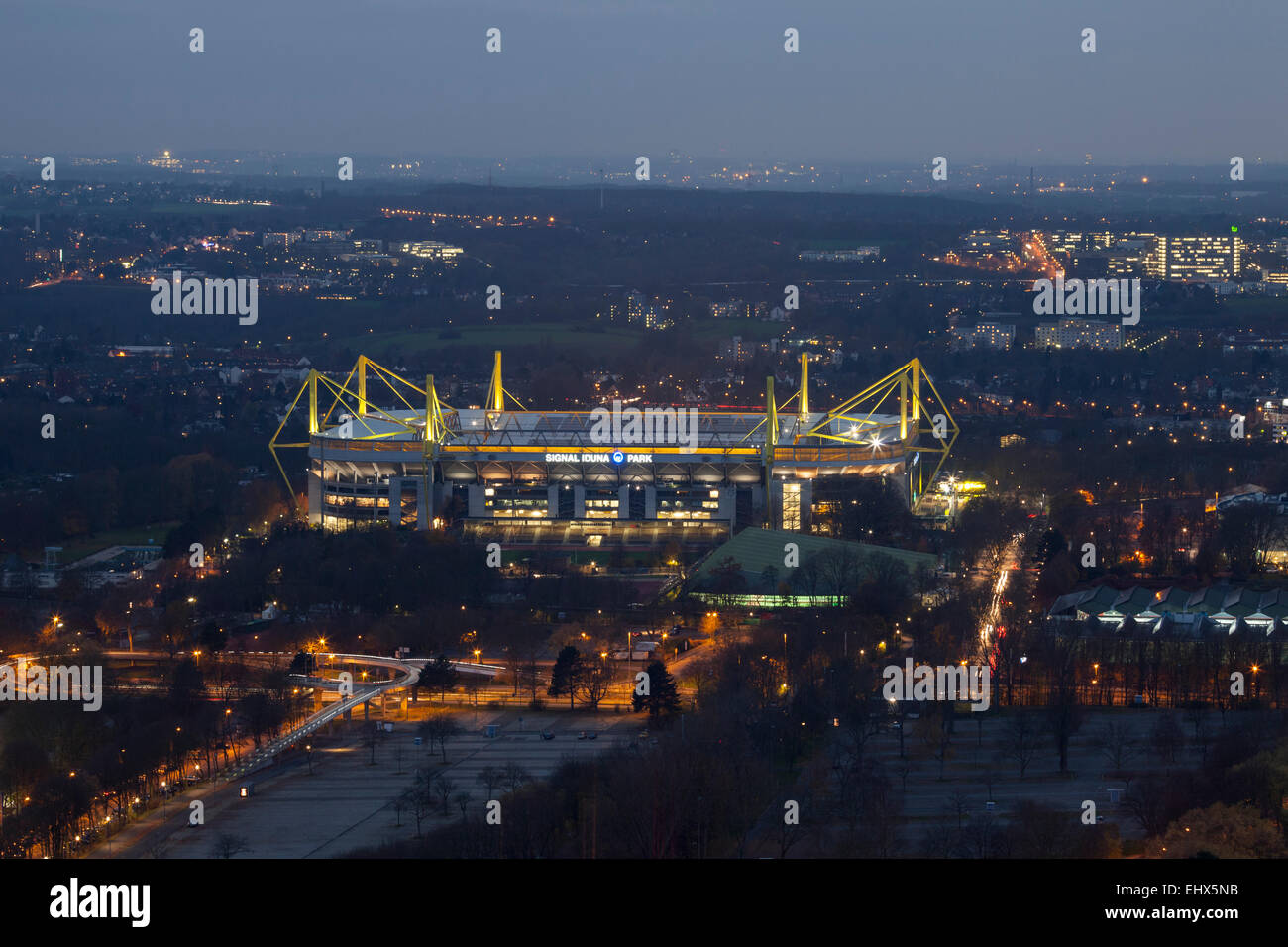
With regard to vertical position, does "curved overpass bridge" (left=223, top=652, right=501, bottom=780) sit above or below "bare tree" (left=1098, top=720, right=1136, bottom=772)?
below

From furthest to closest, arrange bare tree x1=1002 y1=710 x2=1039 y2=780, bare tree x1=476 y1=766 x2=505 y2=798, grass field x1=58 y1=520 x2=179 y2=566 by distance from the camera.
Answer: grass field x1=58 y1=520 x2=179 y2=566, bare tree x1=1002 y1=710 x2=1039 y2=780, bare tree x1=476 y1=766 x2=505 y2=798

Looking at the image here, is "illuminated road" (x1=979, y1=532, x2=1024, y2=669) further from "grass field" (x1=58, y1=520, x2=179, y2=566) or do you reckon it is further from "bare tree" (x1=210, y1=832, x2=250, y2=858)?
"grass field" (x1=58, y1=520, x2=179, y2=566)

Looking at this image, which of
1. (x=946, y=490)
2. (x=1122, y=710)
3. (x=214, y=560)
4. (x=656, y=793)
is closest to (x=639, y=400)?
(x=946, y=490)

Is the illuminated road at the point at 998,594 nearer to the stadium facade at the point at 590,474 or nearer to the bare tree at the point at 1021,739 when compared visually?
the bare tree at the point at 1021,739

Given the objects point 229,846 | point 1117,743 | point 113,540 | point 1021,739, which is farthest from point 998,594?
point 113,540

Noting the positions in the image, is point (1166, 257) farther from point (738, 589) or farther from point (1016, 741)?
point (1016, 741)

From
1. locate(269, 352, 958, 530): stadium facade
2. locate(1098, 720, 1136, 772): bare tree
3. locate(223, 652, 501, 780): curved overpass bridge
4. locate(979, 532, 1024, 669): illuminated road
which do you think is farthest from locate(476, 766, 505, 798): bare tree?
locate(269, 352, 958, 530): stadium facade

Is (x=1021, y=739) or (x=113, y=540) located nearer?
(x=1021, y=739)

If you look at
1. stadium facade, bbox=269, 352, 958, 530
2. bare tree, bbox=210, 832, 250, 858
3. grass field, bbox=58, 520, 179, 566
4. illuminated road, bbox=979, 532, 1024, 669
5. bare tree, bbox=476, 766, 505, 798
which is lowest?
bare tree, bbox=210, 832, 250, 858

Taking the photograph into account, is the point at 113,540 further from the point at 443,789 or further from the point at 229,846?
the point at 229,846

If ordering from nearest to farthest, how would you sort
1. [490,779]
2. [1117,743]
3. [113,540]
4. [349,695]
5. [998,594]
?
[490,779] < [1117,743] < [349,695] < [998,594] < [113,540]

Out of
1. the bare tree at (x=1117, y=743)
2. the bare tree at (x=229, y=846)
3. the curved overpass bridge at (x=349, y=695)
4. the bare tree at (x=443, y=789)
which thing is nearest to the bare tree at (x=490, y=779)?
the bare tree at (x=443, y=789)
